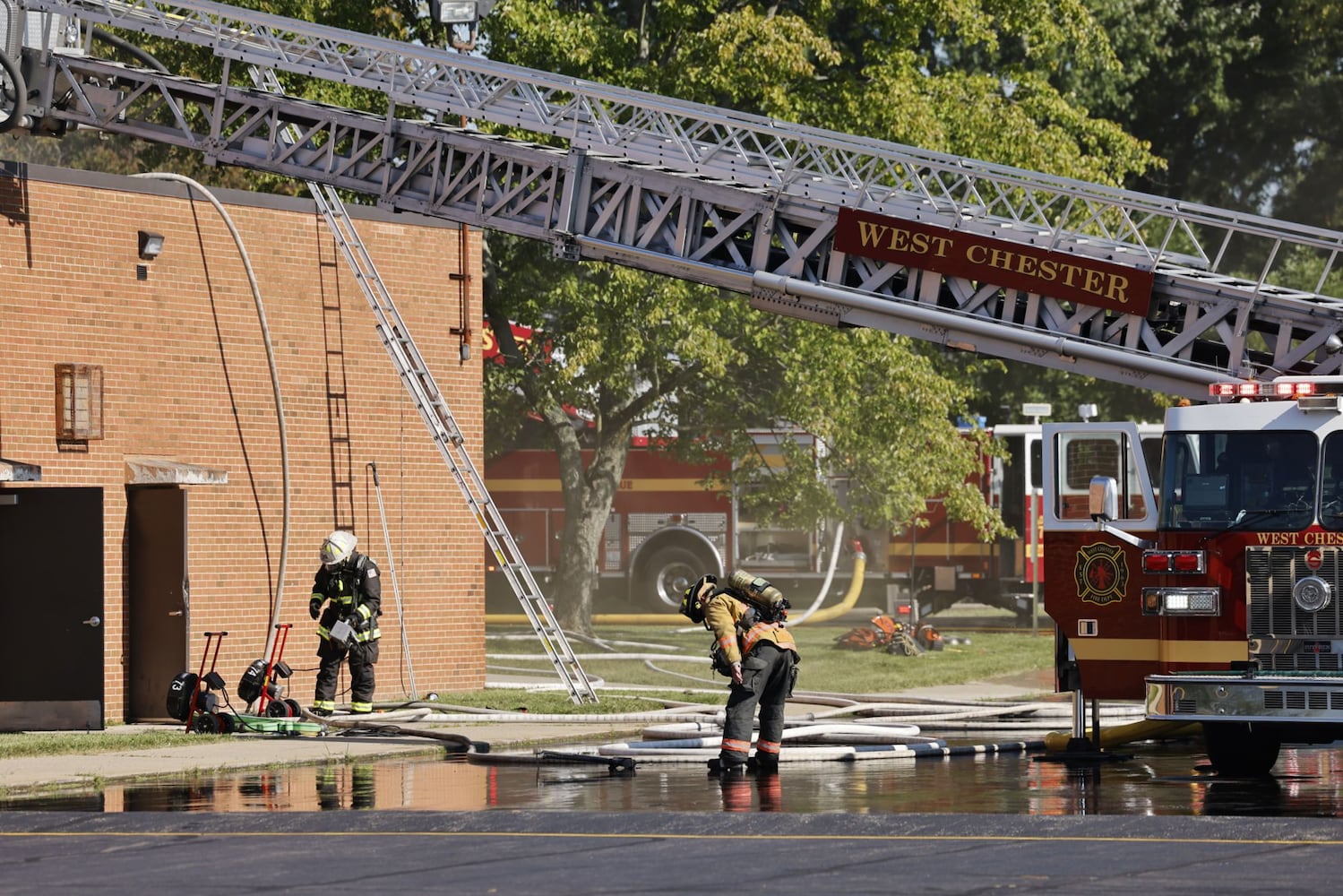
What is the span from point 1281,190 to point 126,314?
101 ft

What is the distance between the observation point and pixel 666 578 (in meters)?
31.2

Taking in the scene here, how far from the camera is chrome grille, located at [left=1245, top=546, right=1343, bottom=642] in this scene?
1159 centimetres

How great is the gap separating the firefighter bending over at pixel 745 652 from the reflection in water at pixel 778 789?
27 centimetres

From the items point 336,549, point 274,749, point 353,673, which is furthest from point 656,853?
point 353,673

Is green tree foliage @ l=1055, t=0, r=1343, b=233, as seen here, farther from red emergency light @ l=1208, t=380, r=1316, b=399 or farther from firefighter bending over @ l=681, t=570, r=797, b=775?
firefighter bending over @ l=681, t=570, r=797, b=775

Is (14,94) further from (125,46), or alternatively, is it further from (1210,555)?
(1210,555)

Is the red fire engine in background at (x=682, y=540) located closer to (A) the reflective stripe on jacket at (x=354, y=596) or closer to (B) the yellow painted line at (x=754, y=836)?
(A) the reflective stripe on jacket at (x=354, y=596)

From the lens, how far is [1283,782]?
1227 centimetres

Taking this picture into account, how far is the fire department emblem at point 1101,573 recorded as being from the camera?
12195 mm

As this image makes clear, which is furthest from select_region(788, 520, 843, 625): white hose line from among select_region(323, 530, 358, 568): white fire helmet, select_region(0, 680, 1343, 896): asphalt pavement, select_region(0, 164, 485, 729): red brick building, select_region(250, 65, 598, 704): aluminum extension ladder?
select_region(0, 680, 1343, 896): asphalt pavement

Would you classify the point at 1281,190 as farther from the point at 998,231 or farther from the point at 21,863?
the point at 21,863

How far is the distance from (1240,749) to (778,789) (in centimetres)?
289

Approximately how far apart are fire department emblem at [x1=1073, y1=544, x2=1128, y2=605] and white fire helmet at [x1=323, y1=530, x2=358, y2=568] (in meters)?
6.04

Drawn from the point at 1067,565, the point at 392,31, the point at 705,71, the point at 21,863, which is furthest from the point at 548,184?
the point at 392,31
